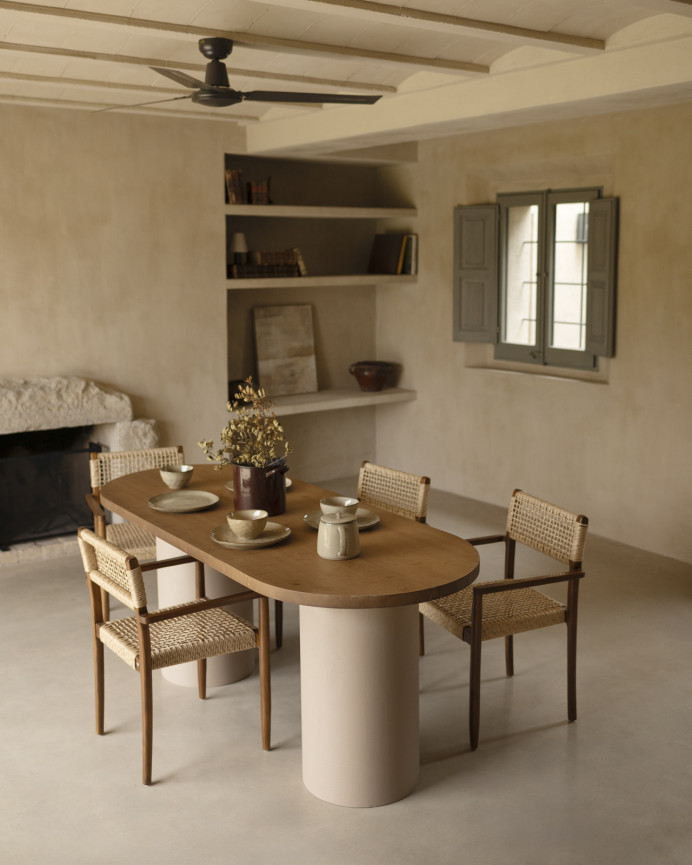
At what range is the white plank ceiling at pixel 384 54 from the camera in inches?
151

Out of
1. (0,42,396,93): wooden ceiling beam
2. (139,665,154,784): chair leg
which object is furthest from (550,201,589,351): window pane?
(139,665,154,784): chair leg

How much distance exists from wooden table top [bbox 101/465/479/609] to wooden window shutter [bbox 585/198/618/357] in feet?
9.15

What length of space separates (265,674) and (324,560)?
1.83 feet

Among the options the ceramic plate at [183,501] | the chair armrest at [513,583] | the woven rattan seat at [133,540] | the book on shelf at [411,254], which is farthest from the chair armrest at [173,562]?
the book on shelf at [411,254]

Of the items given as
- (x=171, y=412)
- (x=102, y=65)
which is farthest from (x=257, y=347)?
(x=102, y=65)

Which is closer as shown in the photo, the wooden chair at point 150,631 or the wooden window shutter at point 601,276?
the wooden chair at point 150,631

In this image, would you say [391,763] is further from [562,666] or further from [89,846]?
[562,666]

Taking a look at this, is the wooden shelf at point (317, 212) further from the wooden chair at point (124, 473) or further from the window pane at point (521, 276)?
the wooden chair at point (124, 473)

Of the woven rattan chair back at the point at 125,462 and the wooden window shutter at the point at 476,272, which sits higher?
Result: the wooden window shutter at the point at 476,272

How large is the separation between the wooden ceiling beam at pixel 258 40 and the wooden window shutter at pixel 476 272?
7.19 feet

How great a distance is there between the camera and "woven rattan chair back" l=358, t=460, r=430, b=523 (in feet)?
14.5

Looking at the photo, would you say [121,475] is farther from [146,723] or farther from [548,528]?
[548,528]

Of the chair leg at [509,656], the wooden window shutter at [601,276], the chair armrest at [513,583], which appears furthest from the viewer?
the wooden window shutter at [601,276]

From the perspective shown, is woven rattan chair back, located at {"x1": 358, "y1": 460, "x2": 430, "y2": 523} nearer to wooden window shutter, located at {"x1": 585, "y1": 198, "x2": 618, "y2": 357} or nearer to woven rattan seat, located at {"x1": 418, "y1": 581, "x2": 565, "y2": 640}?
woven rattan seat, located at {"x1": 418, "y1": 581, "x2": 565, "y2": 640}
